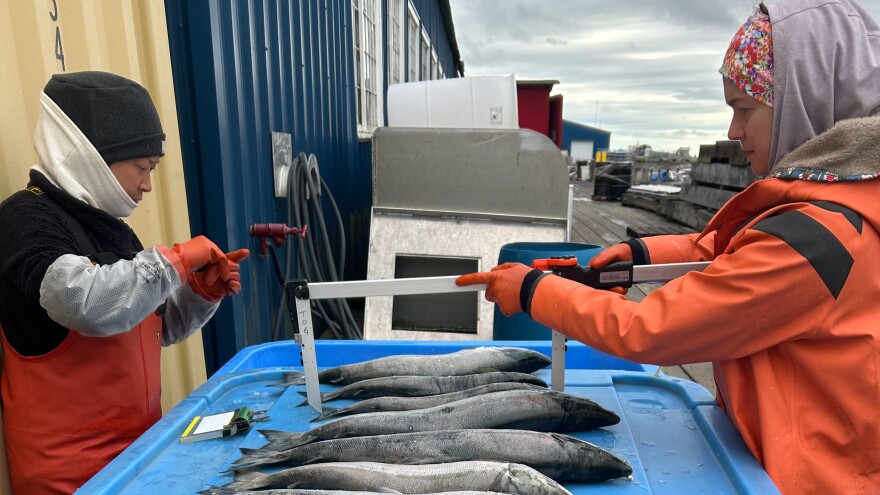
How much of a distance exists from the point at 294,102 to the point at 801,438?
4.06 meters

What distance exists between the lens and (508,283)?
5.67 ft

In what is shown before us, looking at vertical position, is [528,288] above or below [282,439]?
above

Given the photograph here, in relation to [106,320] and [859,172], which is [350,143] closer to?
[106,320]

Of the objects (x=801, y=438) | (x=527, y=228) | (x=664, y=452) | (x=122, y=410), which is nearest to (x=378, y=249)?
(x=527, y=228)

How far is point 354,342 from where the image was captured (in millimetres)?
2365

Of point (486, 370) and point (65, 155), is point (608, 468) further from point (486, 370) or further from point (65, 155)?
point (65, 155)

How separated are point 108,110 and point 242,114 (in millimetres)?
1838

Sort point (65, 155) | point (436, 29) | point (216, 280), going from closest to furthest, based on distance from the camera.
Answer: point (65, 155) → point (216, 280) → point (436, 29)

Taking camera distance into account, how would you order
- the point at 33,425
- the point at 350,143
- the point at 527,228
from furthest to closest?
1. the point at 350,143
2. the point at 527,228
3. the point at 33,425

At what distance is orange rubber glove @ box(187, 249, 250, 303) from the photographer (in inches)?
76.1

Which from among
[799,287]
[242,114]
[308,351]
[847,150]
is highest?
[242,114]

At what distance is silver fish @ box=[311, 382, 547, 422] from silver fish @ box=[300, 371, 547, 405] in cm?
8

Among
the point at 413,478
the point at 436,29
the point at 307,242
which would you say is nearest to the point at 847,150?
the point at 413,478

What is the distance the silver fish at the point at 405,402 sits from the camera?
5.80 ft
